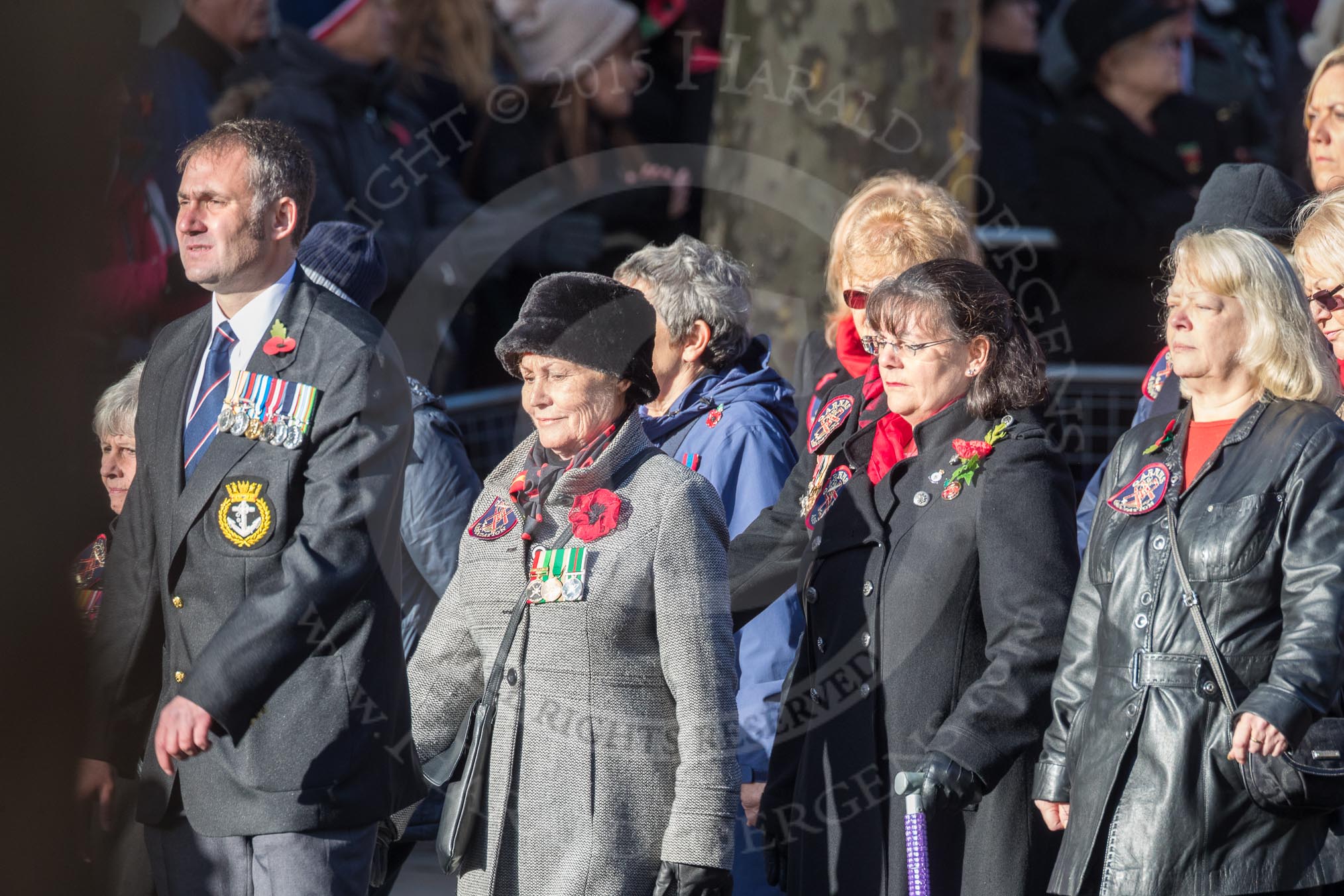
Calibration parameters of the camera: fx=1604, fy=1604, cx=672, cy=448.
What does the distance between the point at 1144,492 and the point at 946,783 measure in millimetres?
722

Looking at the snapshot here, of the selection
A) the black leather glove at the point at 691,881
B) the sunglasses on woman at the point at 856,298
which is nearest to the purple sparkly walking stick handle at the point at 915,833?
the black leather glove at the point at 691,881

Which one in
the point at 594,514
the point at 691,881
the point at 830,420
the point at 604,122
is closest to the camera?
the point at 691,881

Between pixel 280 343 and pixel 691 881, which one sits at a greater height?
pixel 280 343

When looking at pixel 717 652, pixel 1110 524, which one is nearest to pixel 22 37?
pixel 717 652

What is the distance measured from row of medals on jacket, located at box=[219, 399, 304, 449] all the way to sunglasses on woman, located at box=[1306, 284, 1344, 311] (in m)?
2.33

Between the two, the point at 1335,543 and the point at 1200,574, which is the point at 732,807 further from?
the point at 1335,543

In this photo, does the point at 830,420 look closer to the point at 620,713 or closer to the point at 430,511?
the point at 620,713

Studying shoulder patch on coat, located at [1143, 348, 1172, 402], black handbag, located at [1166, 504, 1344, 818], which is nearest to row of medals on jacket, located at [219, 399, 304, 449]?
black handbag, located at [1166, 504, 1344, 818]

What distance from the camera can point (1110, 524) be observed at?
3350mm

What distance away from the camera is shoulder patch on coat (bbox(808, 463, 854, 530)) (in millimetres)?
3773

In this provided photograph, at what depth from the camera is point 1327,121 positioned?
15.8 feet

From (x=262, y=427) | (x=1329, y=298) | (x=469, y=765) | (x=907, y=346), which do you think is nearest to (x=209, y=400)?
(x=262, y=427)

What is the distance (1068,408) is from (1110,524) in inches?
156

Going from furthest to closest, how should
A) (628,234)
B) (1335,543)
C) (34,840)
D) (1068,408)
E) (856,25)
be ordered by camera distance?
(628,234) → (1068,408) → (856,25) → (1335,543) → (34,840)
